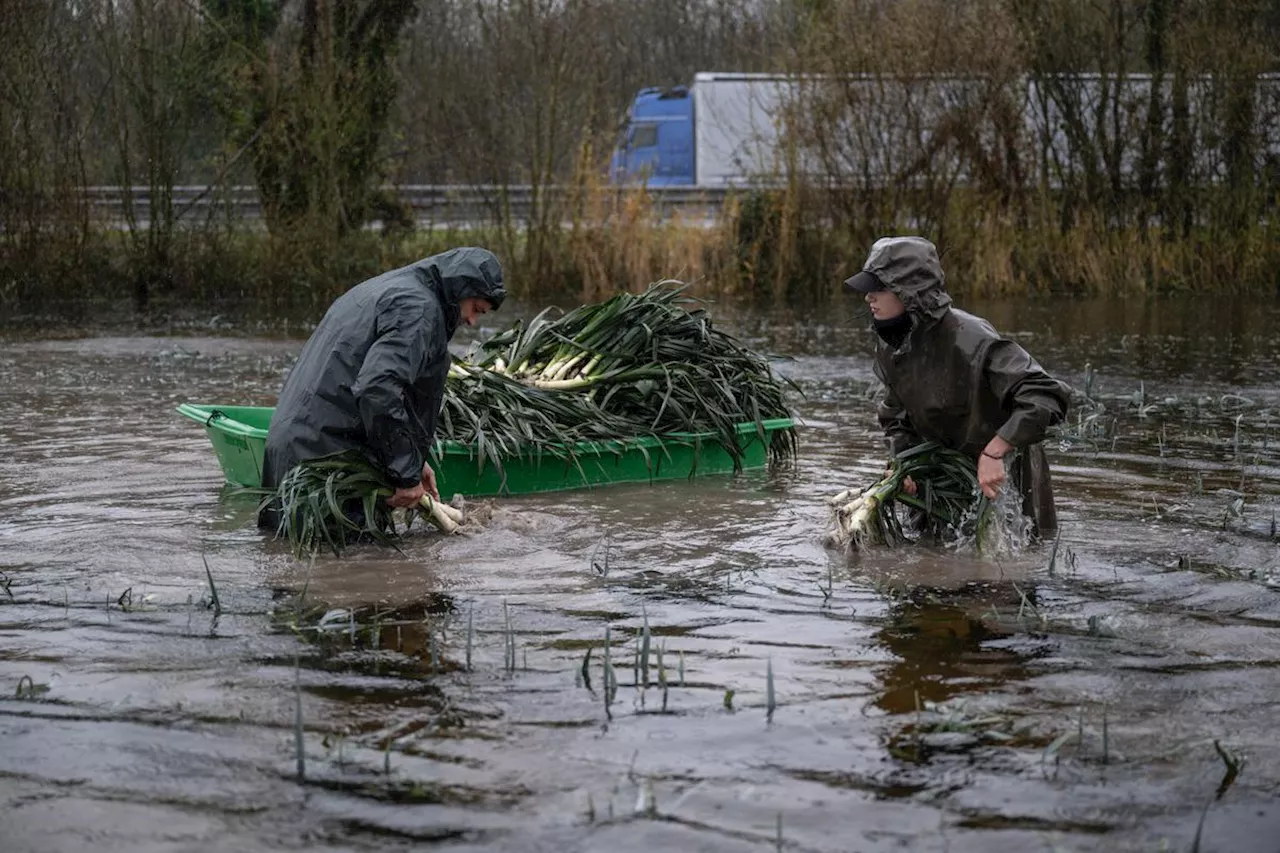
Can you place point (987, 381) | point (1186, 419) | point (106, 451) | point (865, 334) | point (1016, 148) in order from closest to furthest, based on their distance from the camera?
point (987, 381), point (106, 451), point (1186, 419), point (865, 334), point (1016, 148)

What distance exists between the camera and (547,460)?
880 centimetres

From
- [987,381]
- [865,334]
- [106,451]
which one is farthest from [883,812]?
[865,334]

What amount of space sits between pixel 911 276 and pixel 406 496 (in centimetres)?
243

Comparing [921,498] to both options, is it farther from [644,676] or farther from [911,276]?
[644,676]

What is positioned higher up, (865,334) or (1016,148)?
(1016,148)

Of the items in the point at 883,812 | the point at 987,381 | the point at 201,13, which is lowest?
the point at 883,812

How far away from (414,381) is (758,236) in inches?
586

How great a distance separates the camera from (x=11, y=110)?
1997 cm

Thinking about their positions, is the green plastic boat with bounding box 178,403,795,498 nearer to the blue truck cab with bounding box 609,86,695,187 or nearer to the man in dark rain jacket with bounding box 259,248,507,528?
the man in dark rain jacket with bounding box 259,248,507,528

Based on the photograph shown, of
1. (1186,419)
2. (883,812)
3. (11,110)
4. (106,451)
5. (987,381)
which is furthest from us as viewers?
(11,110)

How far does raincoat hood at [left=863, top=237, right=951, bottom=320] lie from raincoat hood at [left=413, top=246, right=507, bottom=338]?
5.41 feet

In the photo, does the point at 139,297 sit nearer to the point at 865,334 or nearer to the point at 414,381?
the point at 865,334

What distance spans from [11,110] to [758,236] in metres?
9.56

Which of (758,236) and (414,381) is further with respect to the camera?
(758,236)
